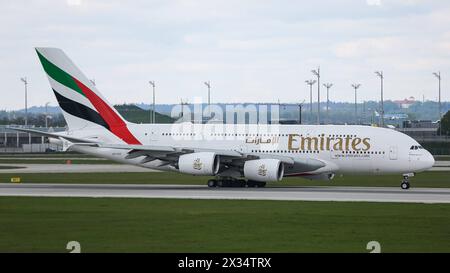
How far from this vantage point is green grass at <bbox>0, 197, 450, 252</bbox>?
28.7 metres

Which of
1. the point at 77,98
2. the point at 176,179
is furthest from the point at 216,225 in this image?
the point at 176,179

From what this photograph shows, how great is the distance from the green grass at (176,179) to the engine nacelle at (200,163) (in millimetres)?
6522

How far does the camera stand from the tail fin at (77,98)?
56.6m

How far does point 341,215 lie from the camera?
123ft

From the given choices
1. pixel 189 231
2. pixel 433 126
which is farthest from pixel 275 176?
pixel 433 126

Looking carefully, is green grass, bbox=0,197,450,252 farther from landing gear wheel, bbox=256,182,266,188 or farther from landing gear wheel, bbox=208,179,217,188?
landing gear wheel, bbox=256,182,266,188

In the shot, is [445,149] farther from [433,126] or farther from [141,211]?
[141,211]

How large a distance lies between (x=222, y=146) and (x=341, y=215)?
2044cm

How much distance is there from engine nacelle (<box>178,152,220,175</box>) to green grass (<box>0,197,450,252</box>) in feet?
30.9

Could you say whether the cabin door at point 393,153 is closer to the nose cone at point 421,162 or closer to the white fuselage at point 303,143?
the white fuselage at point 303,143

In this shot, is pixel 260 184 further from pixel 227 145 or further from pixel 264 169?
pixel 227 145

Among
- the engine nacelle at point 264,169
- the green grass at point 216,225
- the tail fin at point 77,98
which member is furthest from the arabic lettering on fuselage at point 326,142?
the green grass at point 216,225
